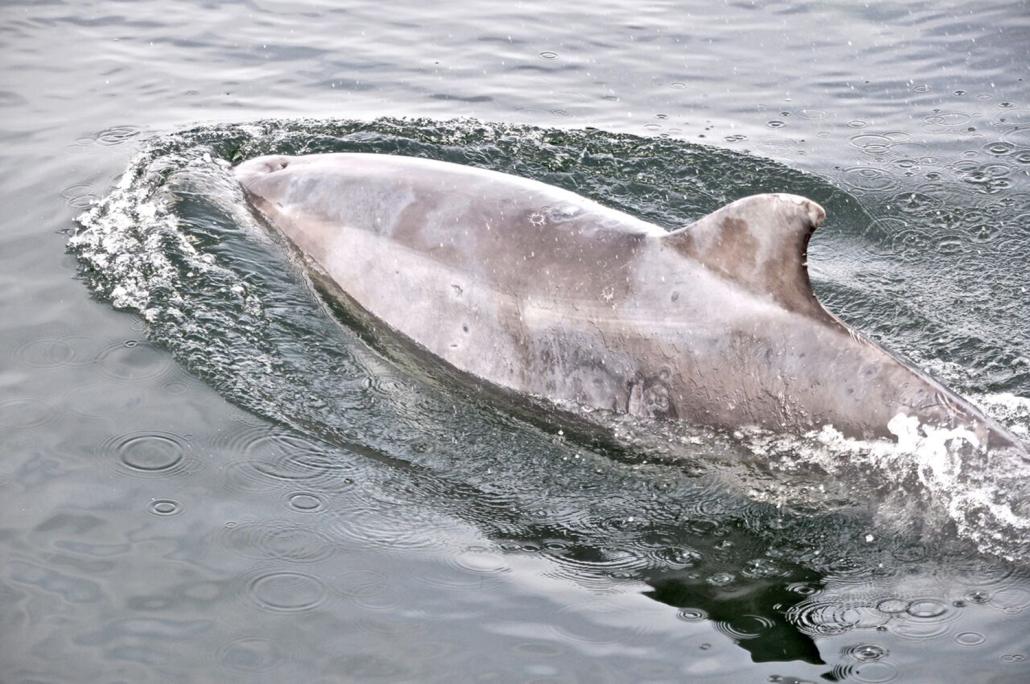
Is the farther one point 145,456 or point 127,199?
point 127,199

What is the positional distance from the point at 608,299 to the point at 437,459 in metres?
1.51

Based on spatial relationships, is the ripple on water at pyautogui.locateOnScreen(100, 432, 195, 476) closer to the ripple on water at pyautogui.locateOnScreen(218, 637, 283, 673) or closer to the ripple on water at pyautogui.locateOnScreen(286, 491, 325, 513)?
the ripple on water at pyautogui.locateOnScreen(286, 491, 325, 513)

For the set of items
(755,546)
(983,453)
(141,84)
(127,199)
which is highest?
(141,84)

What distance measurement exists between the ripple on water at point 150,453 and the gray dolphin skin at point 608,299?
188cm

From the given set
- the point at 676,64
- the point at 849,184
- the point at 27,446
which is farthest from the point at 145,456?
the point at 676,64

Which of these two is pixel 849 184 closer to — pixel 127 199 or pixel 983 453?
pixel 983 453

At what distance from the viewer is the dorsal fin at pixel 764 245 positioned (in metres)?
6.64

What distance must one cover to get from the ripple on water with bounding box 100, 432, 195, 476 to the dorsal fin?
11.3 ft

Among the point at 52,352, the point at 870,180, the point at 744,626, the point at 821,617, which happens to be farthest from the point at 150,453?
the point at 870,180

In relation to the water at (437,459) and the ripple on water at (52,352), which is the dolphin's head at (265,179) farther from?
the ripple on water at (52,352)

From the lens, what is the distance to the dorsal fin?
664 cm

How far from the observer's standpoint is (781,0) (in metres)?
18.1

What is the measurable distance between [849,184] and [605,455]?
5.77 meters

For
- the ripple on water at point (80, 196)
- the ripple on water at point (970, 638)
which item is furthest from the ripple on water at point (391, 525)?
the ripple on water at point (80, 196)
